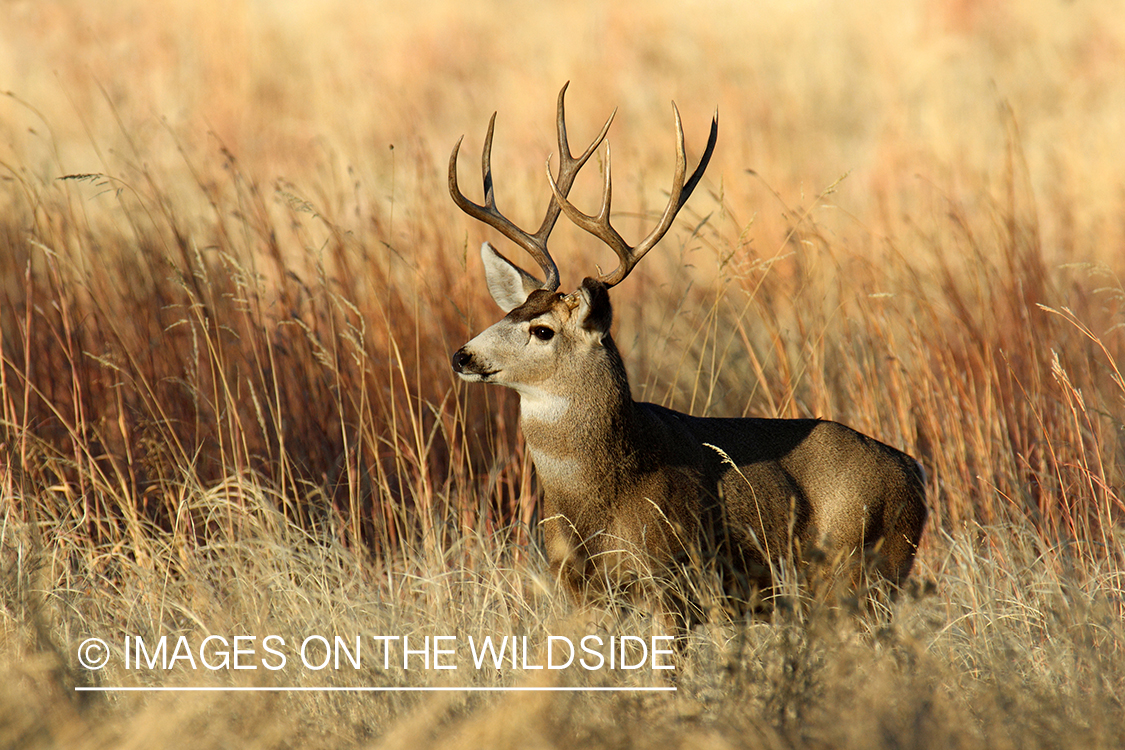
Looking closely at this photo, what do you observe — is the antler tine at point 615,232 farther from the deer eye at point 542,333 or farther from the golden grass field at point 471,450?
the golden grass field at point 471,450

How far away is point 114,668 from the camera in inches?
124

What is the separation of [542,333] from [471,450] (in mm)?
1318

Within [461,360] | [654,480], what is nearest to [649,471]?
[654,480]

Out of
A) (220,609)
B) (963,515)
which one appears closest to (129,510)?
(220,609)

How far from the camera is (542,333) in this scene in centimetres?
356

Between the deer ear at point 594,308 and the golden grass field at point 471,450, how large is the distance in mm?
737

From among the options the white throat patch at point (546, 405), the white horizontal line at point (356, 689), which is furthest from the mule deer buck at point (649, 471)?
the white horizontal line at point (356, 689)

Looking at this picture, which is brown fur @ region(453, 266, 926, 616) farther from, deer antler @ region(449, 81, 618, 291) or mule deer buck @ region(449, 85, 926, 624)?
deer antler @ region(449, 81, 618, 291)

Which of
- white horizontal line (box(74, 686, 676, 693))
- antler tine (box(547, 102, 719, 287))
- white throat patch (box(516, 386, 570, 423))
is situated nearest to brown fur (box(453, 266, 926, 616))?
white throat patch (box(516, 386, 570, 423))

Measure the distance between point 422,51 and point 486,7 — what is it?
6.42 feet

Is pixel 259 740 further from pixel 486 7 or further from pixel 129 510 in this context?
pixel 486 7

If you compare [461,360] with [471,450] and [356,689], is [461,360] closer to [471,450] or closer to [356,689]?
[356,689]

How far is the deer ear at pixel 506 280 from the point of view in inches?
153

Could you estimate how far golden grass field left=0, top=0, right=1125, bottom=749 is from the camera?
2.63 meters
